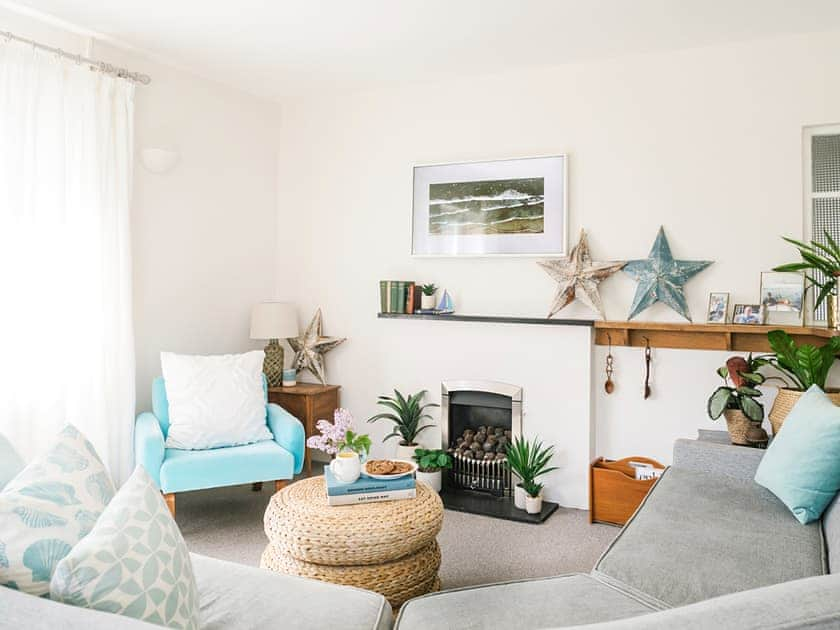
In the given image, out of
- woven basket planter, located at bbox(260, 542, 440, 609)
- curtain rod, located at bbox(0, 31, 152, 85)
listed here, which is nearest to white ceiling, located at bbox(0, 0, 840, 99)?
curtain rod, located at bbox(0, 31, 152, 85)

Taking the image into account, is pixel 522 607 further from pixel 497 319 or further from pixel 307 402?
pixel 307 402

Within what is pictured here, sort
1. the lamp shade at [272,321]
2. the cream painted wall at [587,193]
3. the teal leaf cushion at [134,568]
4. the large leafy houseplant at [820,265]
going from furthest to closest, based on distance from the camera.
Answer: the lamp shade at [272,321]
the cream painted wall at [587,193]
the large leafy houseplant at [820,265]
the teal leaf cushion at [134,568]

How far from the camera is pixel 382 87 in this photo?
4.35m

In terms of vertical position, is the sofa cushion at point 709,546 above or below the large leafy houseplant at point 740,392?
below

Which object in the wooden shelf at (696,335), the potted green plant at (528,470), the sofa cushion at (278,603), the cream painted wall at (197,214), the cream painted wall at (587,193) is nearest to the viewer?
the sofa cushion at (278,603)

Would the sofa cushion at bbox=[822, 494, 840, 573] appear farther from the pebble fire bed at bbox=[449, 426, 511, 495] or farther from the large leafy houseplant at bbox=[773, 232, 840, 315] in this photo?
the pebble fire bed at bbox=[449, 426, 511, 495]

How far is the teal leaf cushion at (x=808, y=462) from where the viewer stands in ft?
7.04

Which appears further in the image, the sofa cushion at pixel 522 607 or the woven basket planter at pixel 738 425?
the woven basket planter at pixel 738 425

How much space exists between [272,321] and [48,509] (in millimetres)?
2929

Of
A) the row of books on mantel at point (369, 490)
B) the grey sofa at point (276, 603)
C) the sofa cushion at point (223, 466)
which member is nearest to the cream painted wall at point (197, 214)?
the sofa cushion at point (223, 466)

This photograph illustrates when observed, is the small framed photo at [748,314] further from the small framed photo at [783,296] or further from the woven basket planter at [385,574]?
the woven basket planter at [385,574]

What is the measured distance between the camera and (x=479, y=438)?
404cm

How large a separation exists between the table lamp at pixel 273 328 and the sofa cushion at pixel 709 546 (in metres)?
2.62

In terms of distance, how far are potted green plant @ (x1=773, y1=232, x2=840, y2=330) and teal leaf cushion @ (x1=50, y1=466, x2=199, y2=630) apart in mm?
2818
